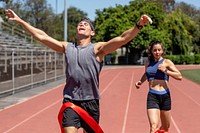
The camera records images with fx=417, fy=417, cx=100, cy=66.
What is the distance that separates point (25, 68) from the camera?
2045cm

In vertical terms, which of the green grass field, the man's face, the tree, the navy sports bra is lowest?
the green grass field

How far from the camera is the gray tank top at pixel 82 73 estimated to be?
4.25 m

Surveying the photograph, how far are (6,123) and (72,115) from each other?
6.13 metres

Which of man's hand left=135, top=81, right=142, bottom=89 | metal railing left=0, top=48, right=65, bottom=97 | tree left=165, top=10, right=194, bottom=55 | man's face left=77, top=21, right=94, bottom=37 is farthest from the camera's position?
tree left=165, top=10, right=194, bottom=55

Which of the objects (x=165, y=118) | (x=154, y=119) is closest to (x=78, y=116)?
(x=154, y=119)

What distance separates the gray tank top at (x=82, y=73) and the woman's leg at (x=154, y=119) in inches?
84.1

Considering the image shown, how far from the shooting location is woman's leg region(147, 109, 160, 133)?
6246mm

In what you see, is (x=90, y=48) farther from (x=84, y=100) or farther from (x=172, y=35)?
(x=172, y=35)

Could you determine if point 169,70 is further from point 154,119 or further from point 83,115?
point 83,115

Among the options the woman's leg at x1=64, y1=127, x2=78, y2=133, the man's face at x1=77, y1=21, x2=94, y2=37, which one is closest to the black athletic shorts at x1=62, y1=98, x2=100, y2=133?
the woman's leg at x1=64, y1=127, x2=78, y2=133

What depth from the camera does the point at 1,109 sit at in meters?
12.6

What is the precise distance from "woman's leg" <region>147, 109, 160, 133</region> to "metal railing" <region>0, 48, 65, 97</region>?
1028 centimetres

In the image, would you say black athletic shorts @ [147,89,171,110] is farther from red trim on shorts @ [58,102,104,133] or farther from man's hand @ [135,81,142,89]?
red trim on shorts @ [58,102,104,133]

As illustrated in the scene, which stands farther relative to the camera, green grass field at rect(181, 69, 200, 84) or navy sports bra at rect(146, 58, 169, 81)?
green grass field at rect(181, 69, 200, 84)
